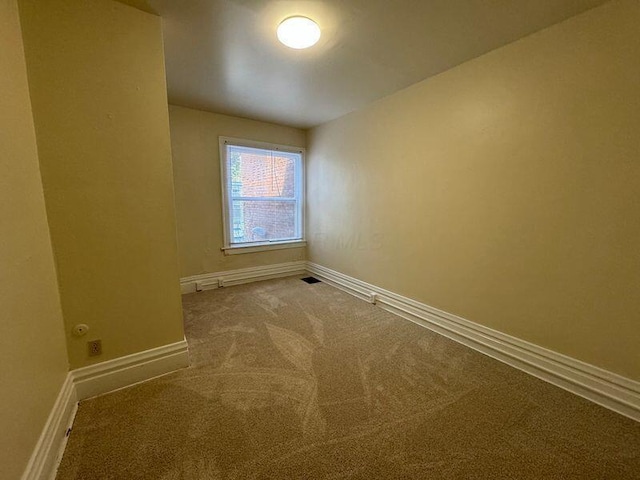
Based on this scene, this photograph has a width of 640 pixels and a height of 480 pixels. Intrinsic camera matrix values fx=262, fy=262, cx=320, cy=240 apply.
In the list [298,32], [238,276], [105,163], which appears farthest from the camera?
[238,276]

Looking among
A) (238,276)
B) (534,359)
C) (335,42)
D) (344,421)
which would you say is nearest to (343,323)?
(344,421)

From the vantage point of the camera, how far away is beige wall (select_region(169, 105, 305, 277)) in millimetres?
3174

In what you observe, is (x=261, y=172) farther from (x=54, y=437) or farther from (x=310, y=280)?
(x=54, y=437)

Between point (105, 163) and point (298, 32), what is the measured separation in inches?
55.9

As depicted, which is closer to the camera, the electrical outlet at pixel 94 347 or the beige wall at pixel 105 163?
the beige wall at pixel 105 163

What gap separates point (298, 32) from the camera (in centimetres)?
166

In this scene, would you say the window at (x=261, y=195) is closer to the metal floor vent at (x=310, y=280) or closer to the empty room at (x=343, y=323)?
the metal floor vent at (x=310, y=280)

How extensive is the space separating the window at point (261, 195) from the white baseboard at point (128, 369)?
1920mm

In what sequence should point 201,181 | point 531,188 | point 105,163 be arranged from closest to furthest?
point 105,163 < point 531,188 < point 201,181

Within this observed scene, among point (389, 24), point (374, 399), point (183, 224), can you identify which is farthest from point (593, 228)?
point (183, 224)

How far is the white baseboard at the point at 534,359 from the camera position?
1481mm

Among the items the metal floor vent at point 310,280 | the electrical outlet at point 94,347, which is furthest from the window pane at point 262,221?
the electrical outlet at point 94,347

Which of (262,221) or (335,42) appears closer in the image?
(335,42)

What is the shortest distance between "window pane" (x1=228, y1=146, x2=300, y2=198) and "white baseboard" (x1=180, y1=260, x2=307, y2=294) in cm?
108
